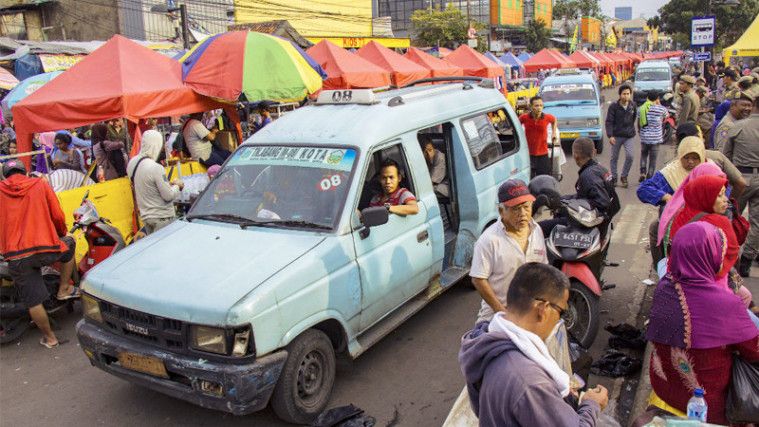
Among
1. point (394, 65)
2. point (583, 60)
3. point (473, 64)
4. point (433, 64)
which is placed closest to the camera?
point (394, 65)

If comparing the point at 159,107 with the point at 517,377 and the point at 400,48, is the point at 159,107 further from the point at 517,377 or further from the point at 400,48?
the point at 400,48

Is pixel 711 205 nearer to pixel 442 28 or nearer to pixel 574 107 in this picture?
pixel 574 107

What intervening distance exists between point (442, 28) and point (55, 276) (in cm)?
4708

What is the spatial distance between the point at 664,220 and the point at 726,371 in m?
2.23

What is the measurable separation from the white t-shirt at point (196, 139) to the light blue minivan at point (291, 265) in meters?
4.41

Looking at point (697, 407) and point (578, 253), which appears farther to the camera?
point (578, 253)

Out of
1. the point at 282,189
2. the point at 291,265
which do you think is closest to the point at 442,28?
the point at 282,189

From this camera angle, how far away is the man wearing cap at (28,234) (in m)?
5.54

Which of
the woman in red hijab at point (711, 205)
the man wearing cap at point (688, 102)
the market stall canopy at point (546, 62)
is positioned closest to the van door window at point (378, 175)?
the woman in red hijab at point (711, 205)

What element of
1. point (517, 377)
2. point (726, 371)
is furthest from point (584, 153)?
point (517, 377)

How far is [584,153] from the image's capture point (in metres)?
5.70

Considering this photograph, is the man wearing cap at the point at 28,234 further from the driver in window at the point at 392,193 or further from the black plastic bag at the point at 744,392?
the black plastic bag at the point at 744,392

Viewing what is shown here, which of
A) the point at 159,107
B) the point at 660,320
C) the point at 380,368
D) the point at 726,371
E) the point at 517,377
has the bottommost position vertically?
the point at 380,368

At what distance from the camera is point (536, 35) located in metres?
66.1
